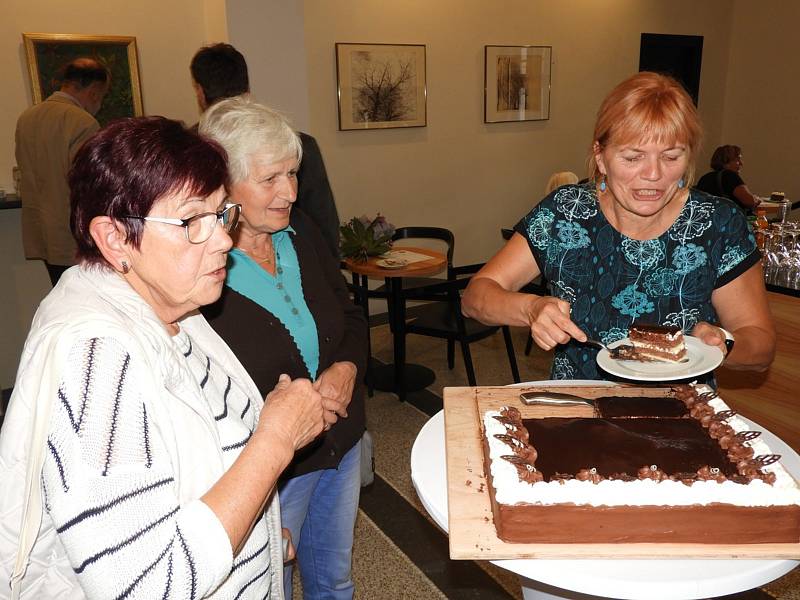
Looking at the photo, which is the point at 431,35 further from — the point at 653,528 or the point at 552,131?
the point at 653,528

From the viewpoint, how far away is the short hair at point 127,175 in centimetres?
105

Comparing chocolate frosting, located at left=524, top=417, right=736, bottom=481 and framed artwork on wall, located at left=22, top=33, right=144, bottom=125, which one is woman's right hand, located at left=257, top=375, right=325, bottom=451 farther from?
framed artwork on wall, located at left=22, top=33, right=144, bottom=125

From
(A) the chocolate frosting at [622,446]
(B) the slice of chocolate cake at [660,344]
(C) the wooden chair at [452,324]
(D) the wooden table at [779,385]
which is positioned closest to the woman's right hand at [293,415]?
(A) the chocolate frosting at [622,446]

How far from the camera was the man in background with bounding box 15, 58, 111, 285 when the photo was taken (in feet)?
12.4

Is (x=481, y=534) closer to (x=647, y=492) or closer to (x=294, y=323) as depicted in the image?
(x=647, y=492)

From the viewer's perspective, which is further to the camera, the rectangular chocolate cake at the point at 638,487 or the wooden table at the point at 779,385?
the wooden table at the point at 779,385

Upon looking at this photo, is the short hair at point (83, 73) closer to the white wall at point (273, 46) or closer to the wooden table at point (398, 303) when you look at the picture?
the white wall at point (273, 46)

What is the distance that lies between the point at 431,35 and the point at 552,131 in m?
1.78

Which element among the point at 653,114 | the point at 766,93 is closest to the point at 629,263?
the point at 653,114

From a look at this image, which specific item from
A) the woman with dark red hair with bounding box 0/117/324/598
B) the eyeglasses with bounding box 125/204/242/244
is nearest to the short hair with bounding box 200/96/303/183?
the woman with dark red hair with bounding box 0/117/324/598

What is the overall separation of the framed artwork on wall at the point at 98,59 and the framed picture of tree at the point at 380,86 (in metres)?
1.58

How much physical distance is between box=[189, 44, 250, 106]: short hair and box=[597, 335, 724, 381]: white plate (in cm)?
211

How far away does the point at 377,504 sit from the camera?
10.1 ft

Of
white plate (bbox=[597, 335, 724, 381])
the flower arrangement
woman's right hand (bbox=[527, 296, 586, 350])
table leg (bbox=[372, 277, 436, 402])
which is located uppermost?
woman's right hand (bbox=[527, 296, 586, 350])
